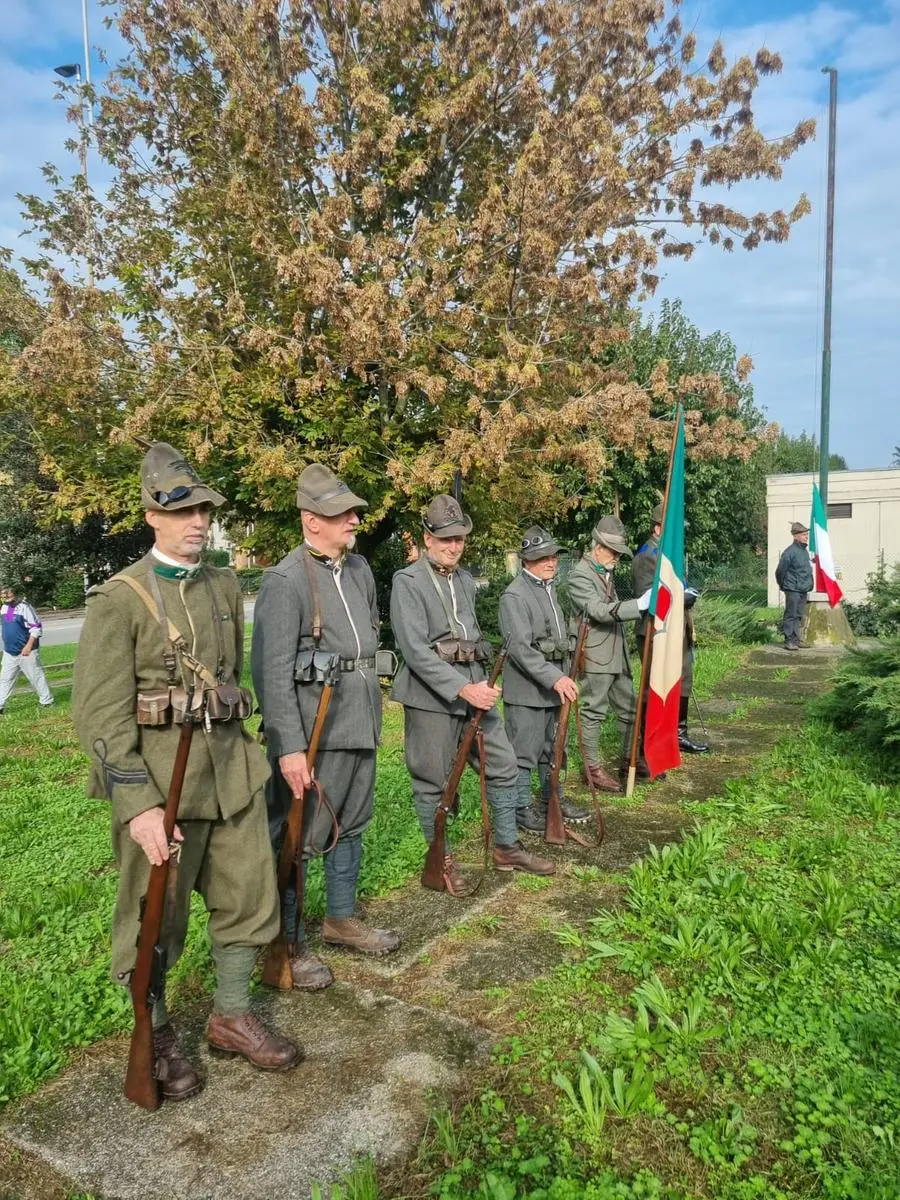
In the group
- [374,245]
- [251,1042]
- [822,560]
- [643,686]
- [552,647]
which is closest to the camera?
[251,1042]

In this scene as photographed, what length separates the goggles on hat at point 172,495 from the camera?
280 centimetres

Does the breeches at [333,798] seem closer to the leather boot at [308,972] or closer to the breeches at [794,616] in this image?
the leather boot at [308,972]

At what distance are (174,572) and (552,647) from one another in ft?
Answer: 9.45

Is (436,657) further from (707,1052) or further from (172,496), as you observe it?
(707,1052)

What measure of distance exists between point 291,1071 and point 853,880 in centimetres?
295

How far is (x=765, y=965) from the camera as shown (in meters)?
3.44

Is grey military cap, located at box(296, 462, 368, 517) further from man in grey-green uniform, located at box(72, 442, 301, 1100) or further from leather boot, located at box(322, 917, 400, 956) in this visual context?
leather boot, located at box(322, 917, 400, 956)

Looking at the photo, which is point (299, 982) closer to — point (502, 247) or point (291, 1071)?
point (291, 1071)

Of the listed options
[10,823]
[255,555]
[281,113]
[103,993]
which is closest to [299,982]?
[103,993]

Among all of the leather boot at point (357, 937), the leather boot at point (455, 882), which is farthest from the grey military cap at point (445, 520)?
the leather boot at point (357, 937)

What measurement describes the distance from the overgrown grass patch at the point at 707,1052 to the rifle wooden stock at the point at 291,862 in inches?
38.2

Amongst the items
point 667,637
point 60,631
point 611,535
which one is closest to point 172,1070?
point 667,637

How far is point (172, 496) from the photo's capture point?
281cm

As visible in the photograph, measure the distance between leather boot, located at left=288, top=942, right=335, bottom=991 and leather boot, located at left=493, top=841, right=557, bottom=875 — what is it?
1421 mm
